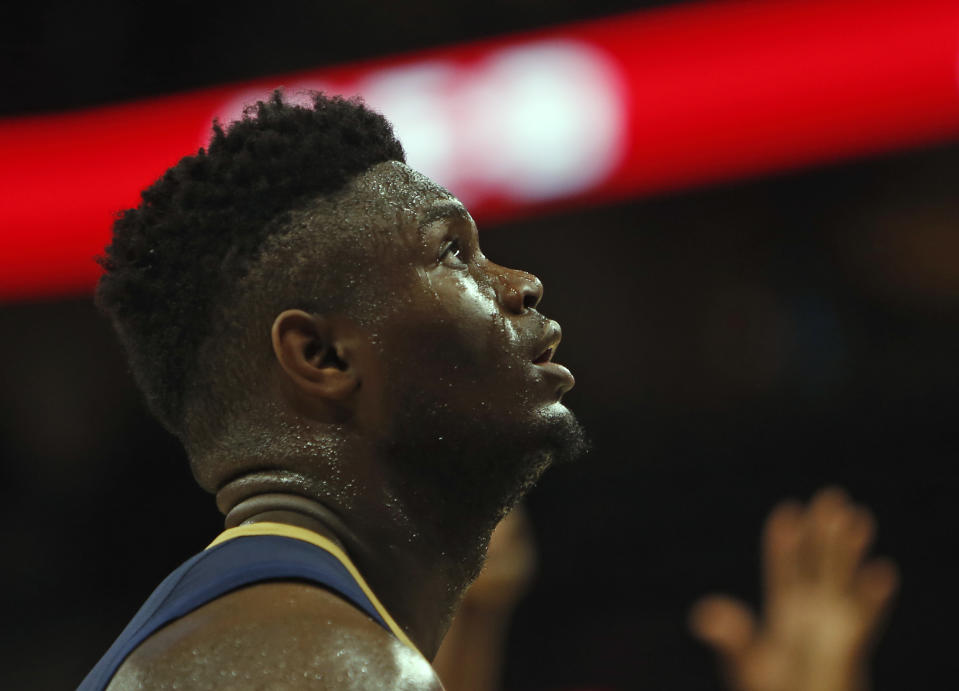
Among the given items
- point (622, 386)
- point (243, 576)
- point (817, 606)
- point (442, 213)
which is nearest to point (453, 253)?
point (442, 213)

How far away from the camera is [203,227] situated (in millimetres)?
1949

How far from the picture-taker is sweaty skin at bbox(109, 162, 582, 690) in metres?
1.90

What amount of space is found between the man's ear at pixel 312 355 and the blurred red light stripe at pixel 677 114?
4.46 m

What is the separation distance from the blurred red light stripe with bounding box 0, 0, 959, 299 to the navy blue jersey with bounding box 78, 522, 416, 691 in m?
4.70

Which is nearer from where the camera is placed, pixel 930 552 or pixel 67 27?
pixel 930 552

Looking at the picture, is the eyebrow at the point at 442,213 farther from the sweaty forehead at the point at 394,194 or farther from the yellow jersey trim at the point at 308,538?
the yellow jersey trim at the point at 308,538

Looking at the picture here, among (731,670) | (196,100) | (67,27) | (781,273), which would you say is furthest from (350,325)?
(67,27)

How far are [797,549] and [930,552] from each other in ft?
7.49

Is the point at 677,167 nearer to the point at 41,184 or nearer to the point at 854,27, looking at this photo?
the point at 854,27

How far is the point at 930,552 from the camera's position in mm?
6473

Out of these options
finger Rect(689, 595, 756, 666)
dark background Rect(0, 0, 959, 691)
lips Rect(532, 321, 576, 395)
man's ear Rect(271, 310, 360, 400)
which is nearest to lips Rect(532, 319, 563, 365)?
lips Rect(532, 321, 576, 395)

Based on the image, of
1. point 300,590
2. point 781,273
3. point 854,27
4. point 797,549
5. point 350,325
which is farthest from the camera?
point 781,273

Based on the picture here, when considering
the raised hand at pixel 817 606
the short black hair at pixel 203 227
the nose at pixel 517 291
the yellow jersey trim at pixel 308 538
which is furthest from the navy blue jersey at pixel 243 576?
the raised hand at pixel 817 606

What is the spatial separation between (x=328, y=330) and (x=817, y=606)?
2.93 metres
